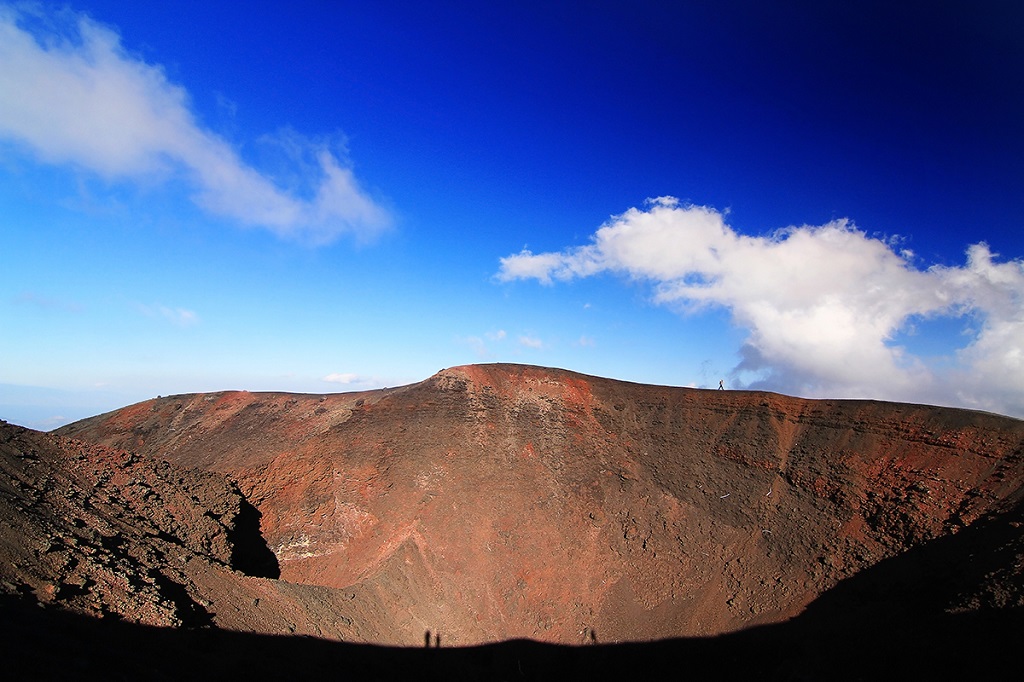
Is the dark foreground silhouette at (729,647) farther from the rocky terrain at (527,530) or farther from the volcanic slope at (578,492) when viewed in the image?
the volcanic slope at (578,492)

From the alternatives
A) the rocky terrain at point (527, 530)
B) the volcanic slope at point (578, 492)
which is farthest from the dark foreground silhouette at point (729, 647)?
the volcanic slope at point (578, 492)

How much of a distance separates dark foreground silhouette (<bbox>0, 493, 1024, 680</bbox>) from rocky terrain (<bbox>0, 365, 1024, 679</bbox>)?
100mm

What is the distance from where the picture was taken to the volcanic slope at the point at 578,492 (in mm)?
21031

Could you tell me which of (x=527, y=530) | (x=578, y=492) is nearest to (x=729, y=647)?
(x=578, y=492)

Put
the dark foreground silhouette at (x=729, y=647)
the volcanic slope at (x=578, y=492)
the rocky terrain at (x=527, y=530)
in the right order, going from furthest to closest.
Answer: the volcanic slope at (x=578, y=492) < the rocky terrain at (x=527, y=530) < the dark foreground silhouette at (x=729, y=647)

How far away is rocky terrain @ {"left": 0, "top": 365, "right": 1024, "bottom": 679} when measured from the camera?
562 inches

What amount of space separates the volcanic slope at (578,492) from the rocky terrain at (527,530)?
12 cm

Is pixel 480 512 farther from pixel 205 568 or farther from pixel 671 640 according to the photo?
pixel 205 568

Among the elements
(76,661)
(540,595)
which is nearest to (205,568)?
(76,661)

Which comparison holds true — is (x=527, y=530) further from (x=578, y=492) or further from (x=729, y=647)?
(x=729, y=647)

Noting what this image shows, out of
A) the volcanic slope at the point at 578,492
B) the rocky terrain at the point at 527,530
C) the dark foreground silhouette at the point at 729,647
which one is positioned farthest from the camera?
the volcanic slope at the point at 578,492

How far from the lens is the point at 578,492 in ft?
91.1

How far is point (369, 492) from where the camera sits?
26109 mm

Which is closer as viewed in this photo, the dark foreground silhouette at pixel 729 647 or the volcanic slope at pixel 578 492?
the dark foreground silhouette at pixel 729 647
